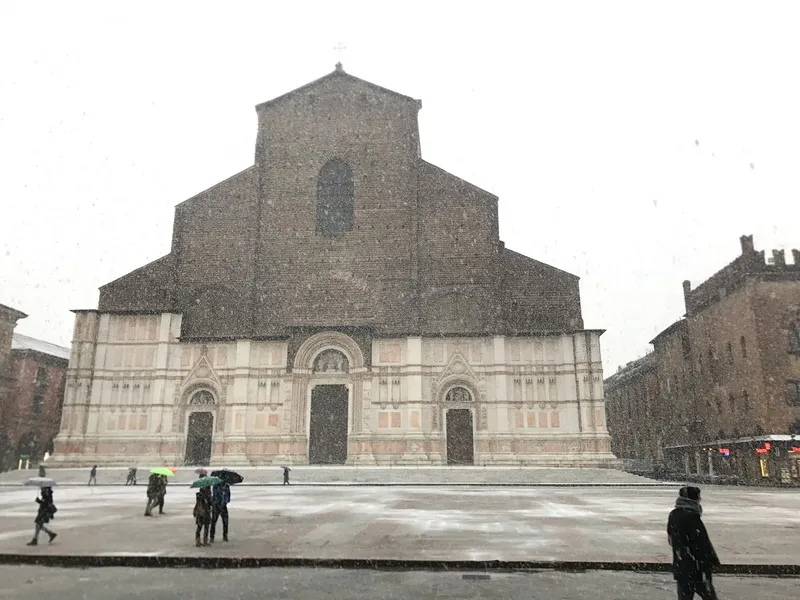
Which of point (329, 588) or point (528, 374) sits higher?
point (528, 374)

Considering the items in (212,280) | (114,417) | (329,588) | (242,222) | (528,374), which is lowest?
(329,588)

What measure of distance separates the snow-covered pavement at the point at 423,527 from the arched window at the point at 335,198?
17.5 metres

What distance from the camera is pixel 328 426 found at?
30.2m

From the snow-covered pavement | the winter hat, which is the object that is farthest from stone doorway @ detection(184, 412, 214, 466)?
the winter hat

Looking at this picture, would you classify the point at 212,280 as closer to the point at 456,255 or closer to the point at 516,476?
the point at 456,255

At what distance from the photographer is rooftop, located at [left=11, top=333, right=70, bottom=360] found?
40.1m

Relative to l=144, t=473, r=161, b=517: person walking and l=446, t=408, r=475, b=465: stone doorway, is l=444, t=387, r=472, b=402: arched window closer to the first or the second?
l=446, t=408, r=475, b=465: stone doorway

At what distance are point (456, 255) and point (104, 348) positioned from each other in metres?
18.5

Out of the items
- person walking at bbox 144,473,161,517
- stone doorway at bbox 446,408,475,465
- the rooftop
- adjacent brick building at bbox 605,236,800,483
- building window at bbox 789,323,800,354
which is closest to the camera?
person walking at bbox 144,473,161,517

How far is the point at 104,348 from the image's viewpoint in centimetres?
3069

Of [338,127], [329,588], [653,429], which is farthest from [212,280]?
[653,429]

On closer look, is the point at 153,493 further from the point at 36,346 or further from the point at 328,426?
the point at 36,346

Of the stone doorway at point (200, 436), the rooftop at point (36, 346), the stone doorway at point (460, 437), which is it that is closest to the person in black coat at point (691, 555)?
the stone doorway at point (460, 437)

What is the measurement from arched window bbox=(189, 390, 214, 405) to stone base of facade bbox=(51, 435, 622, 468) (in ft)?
6.77
